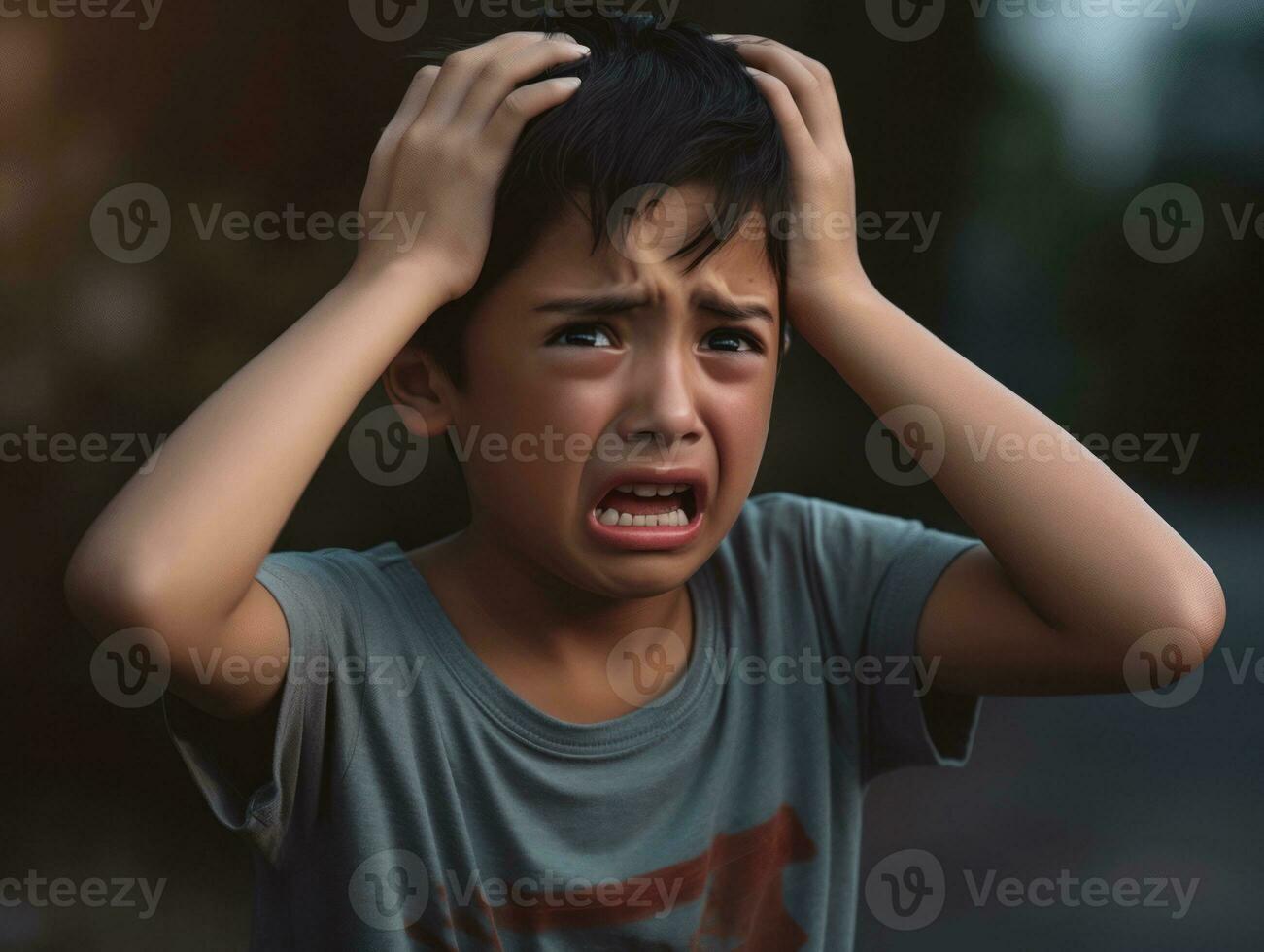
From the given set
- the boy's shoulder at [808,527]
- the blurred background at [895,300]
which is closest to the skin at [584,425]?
the boy's shoulder at [808,527]

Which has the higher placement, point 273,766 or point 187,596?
point 187,596

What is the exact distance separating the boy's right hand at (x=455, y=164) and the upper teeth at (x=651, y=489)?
0.21m

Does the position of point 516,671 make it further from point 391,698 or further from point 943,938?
point 943,938

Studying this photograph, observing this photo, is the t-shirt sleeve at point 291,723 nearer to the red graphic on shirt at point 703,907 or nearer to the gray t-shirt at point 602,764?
the gray t-shirt at point 602,764

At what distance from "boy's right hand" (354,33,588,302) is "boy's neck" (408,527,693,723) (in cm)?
26

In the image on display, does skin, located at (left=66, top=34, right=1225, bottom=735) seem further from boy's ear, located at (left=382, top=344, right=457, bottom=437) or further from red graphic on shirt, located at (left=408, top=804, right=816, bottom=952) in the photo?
red graphic on shirt, located at (left=408, top=804, right=816, bottom=952)

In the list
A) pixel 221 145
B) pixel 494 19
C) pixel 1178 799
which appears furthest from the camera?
pixel 1178 799

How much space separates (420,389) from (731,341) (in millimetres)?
290

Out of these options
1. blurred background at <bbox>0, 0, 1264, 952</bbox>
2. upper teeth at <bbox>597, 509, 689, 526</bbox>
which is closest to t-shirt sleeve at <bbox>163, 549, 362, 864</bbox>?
upper teeth at <bbox>597, 509, 689, 526</bbox>

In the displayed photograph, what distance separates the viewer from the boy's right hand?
1.09 m

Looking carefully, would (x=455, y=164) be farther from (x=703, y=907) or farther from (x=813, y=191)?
(x=703, y=907)

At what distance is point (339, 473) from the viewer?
203 cm

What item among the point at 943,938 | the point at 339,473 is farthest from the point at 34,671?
the point at 943,938

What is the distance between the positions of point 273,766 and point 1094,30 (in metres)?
1.82
